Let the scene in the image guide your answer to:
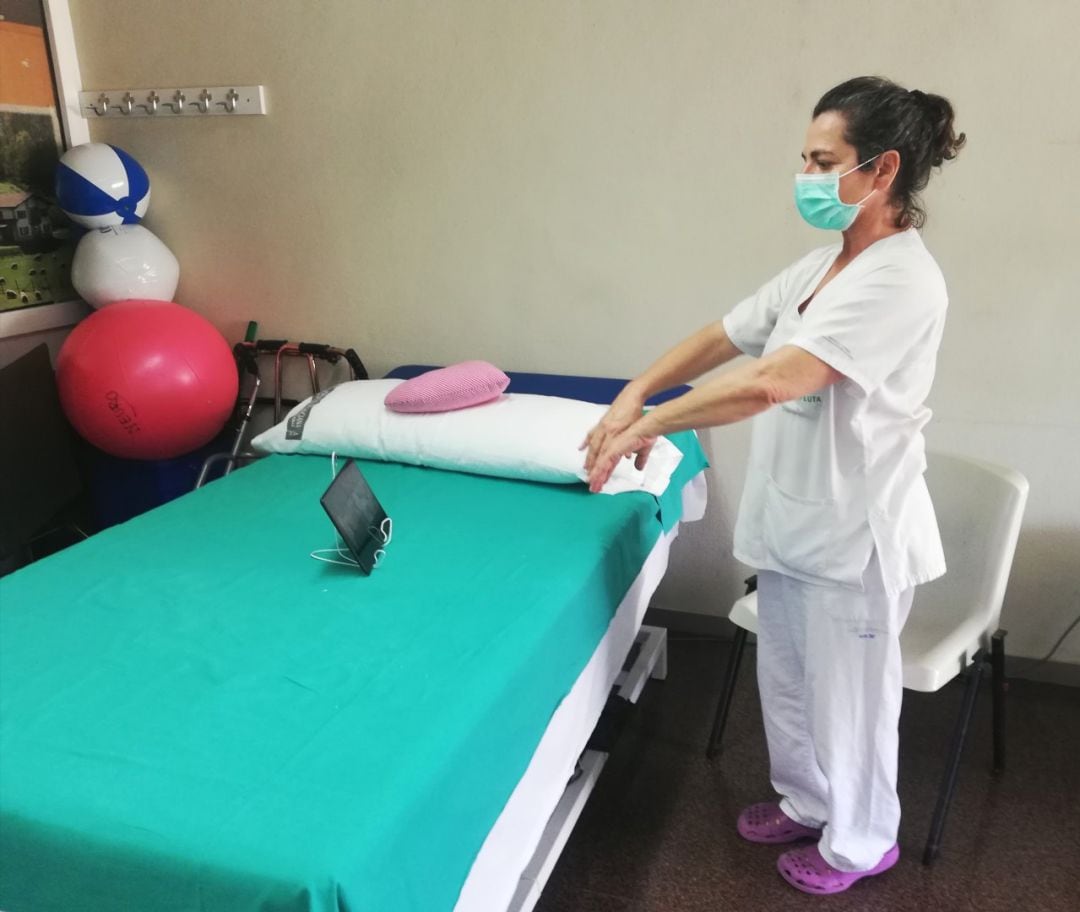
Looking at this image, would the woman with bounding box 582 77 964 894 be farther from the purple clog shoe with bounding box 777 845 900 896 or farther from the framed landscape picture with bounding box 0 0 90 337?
the framed landscape picture with bounding box 0 0 90 337

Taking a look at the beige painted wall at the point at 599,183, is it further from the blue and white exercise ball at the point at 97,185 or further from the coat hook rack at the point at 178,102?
the blue and white exercise ball at the point at 97,185

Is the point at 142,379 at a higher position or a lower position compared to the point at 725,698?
higher

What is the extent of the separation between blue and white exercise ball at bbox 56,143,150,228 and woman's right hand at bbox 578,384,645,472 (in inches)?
69.4

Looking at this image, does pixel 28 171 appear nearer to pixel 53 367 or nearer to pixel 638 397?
pixel 53 367

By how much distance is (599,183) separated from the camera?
2.54 metres

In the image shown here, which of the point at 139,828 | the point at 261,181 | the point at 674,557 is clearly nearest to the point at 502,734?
the point at 139,828

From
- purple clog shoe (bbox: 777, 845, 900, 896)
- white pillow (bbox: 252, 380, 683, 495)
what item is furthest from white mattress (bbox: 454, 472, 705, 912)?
purple clog shoe (bbox: 777, 845, 900, 896)

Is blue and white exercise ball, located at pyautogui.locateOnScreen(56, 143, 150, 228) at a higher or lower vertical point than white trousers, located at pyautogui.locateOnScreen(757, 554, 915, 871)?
higher

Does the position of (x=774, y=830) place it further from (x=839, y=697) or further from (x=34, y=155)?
(x=34, y=155)

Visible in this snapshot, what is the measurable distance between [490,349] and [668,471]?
2.97 ft

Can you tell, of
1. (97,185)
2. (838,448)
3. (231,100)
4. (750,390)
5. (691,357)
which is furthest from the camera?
(231,100)

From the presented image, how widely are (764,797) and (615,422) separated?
0.98 meters

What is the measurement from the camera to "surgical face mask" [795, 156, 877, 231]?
154cm

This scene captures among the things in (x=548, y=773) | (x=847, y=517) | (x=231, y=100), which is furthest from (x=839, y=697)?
(x=231, y=100)
